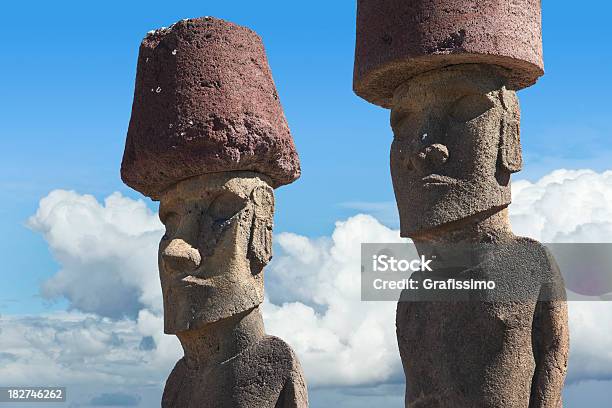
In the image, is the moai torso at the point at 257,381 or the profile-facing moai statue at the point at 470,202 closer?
the profile-facing moai statue at the point at 470,202

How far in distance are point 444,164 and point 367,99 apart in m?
1.36

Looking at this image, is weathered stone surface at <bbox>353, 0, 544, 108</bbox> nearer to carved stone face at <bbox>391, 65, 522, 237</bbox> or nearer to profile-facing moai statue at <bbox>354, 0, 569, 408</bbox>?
profile-facing moai statue at <bbox>354, 0, 569, 408</bbox>

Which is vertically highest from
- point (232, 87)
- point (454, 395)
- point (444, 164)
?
point (232, 87)

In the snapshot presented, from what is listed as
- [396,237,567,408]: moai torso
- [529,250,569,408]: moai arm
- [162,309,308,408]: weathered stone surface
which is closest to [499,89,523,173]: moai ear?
[396,237,567,408]: moai torso

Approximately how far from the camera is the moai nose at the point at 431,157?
9531 mm

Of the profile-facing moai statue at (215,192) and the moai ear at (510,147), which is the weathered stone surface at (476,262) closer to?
the moai ear at (510,147)

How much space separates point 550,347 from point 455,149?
1.75 meters

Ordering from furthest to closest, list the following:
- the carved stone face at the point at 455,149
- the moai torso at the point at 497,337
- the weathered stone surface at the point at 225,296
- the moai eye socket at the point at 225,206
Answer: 1. the moai eye socket at the point at 225,206
2. the weathered stone surface at the point at 225,296
3. the carved stone face at the point at 455,149
4. the moai torso at the point at 497,337

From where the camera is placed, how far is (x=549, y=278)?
9.41m

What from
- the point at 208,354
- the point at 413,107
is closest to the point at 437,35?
the point at 413,107

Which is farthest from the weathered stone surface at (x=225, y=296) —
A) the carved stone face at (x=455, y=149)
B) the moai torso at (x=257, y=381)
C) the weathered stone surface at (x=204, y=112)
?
the carved stone face at (x=455, y=149)

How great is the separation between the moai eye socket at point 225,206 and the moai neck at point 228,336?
836 millimetres

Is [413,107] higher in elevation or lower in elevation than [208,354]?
higher

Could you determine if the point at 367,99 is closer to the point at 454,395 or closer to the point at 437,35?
the point at 437,35
